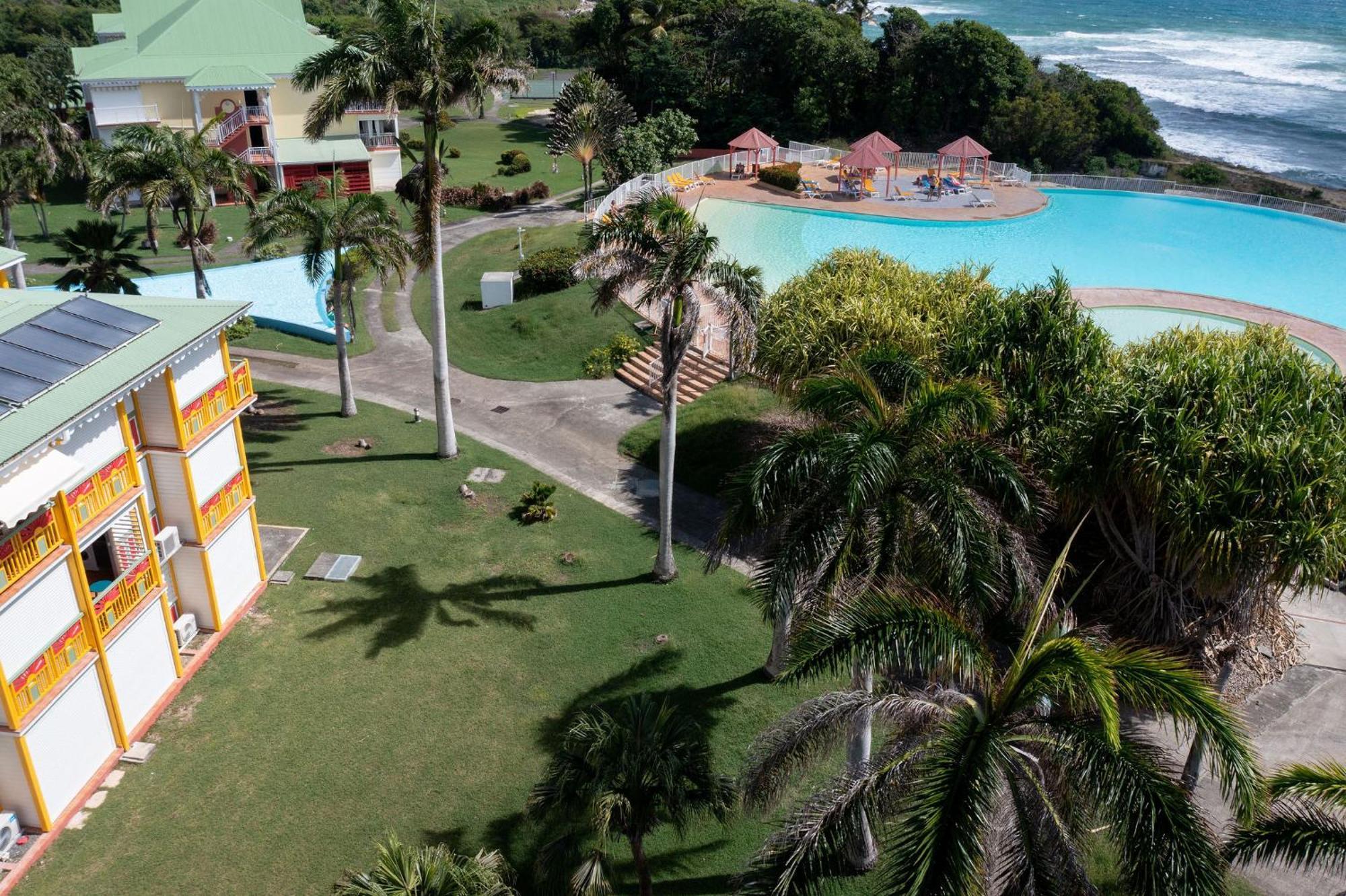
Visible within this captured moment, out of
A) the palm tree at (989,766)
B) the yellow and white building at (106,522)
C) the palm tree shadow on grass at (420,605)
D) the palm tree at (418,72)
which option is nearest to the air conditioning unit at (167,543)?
the yellow and white building at (106,522)

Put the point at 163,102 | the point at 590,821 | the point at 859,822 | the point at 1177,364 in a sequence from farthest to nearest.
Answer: the point at 163,102, the point at 1177,364, the point at 590,821, the point at 859,822

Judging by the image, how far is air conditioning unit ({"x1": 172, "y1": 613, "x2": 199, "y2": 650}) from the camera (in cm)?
2156

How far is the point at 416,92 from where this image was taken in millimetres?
26547

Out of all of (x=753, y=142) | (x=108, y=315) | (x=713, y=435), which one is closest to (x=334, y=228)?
(x=108, y=315)

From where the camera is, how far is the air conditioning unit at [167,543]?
68.4ft

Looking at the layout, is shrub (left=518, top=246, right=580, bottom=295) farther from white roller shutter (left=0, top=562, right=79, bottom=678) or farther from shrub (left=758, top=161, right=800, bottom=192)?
white roller shutter (left=0, top=562, right=79, bottom=678)

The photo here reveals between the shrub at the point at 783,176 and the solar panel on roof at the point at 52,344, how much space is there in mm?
46262

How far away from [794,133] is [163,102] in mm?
41695

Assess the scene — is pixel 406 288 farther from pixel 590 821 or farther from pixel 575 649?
pixel 590 821

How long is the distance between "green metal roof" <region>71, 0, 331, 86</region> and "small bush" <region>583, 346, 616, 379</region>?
33291mm

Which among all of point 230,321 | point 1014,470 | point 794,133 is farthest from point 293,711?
point 794,133

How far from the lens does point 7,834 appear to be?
659 inches

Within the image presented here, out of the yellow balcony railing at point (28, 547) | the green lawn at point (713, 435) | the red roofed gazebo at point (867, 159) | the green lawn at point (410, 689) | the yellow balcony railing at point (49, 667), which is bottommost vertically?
the green lawn at point (410, 689)

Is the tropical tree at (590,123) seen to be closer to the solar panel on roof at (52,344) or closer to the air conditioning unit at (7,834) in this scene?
the solar panel on roof at (52,344)
